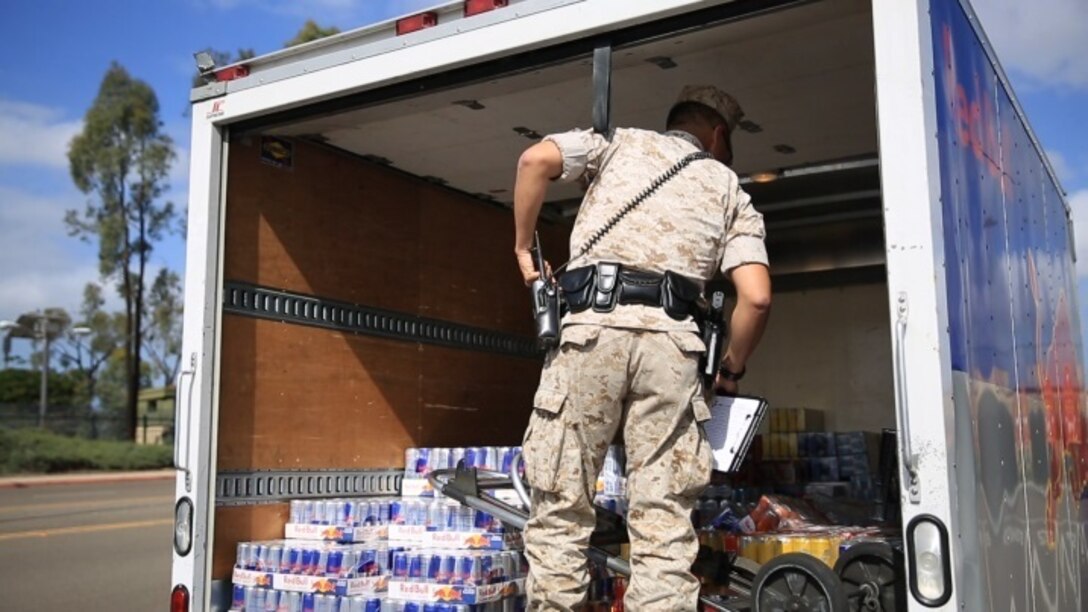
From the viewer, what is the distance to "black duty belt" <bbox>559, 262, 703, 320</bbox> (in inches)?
105

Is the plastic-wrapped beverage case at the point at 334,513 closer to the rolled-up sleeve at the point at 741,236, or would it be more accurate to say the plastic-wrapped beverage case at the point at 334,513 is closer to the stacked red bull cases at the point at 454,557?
the stacked red bull cases at the point at 454,557

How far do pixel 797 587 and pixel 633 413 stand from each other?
592mm

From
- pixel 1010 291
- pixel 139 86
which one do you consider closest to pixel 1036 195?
pixel 1010 291

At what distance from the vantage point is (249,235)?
3639 mm

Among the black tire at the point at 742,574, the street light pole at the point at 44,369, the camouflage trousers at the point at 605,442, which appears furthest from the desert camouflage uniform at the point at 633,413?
the street light pole at the point at 44,369

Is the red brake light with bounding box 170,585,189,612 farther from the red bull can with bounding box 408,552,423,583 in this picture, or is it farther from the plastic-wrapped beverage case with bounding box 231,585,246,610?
the red bull can with bounding box 408,552,423,583

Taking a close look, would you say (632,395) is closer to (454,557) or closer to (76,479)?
(454,557)

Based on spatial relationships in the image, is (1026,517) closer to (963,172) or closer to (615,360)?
(963,172)

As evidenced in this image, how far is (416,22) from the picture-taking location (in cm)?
308

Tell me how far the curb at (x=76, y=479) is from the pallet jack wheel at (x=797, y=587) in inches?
903

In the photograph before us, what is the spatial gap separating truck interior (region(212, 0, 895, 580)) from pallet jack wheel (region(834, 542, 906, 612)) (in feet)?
4.64

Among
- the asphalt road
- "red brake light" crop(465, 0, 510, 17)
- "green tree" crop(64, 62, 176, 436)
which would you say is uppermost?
"green tree" crop(64, 62, 176, 436)

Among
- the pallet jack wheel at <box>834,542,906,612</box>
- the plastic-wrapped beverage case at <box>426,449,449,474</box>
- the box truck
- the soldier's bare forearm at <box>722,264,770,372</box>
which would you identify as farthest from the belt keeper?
the plastic-wrapped beverage case at <box>426,449,449,474</box>

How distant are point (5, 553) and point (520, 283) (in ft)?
25.8
